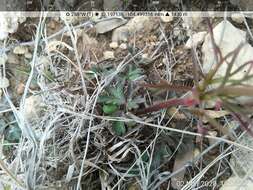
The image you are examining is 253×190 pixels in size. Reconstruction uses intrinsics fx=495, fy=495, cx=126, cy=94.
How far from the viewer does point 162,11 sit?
96 centimetres

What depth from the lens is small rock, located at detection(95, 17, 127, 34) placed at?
0.96m

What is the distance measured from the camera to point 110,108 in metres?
0.87

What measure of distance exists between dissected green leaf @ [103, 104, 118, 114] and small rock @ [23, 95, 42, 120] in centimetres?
13

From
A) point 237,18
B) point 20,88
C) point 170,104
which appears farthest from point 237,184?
point 20,88

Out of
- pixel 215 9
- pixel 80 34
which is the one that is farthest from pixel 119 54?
pixel 215 9

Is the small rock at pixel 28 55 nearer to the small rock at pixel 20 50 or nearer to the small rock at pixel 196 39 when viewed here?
the small rock at pixel 20 50

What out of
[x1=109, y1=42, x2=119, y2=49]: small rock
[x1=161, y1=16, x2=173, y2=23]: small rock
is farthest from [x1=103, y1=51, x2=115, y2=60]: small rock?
[x1=161, y1=16, x2=173, y2=23]: small rock

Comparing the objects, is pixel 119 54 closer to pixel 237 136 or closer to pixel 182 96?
pixel 182 96

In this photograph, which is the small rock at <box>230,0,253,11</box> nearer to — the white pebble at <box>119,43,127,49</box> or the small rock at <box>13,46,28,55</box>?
the white pebble at <box>119,43,127,49</box>

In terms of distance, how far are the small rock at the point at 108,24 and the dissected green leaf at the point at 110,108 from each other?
0.17m

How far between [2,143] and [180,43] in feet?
1.25

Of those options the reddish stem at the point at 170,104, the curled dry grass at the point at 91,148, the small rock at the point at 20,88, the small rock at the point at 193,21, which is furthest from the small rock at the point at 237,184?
the small rock at the point at 20,88

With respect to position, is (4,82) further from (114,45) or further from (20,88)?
(114,45)

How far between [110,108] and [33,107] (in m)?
0.15
